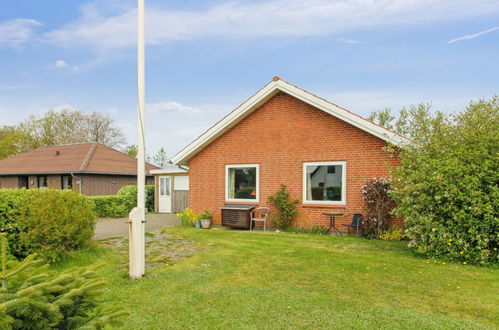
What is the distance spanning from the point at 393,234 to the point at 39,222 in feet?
31.0

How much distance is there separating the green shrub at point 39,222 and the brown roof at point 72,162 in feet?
56.3

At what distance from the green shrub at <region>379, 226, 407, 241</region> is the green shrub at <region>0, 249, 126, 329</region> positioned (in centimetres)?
929

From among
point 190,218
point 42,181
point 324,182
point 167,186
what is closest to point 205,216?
point 190,218

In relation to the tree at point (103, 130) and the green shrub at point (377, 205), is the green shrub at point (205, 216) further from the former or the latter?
the tree at point (103, 130)

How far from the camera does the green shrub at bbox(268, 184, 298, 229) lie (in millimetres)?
11789

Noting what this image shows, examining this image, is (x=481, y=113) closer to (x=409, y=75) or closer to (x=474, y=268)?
(x=474, y=268)

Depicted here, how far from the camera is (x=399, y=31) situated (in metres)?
11.9

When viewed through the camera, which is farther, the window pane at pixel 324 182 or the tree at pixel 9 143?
the tree at pixel 9 143

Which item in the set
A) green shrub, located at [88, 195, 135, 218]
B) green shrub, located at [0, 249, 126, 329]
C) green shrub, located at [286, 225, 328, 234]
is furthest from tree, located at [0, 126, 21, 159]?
green shrub, located at [0, 249, 126, 329]

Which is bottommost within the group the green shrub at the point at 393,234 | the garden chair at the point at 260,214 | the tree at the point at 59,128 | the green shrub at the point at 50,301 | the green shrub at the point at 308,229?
the green shrub at the point at 308,229

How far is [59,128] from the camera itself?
132 ft

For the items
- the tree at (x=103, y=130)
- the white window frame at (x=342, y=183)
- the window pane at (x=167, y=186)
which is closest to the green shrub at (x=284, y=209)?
the white window frame at (x=342, y=183)

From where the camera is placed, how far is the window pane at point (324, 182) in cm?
1138

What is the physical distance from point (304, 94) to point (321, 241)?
16.9ft
